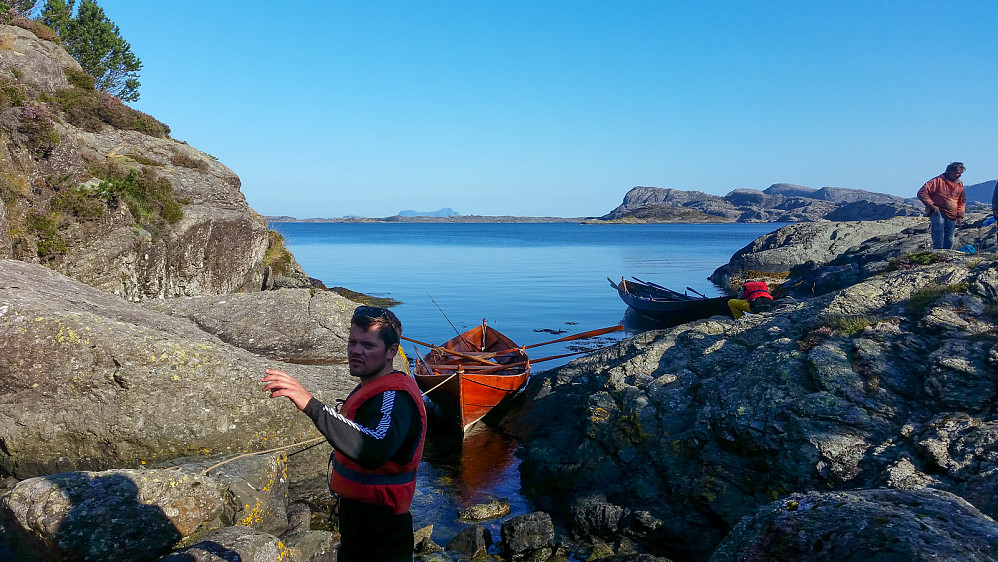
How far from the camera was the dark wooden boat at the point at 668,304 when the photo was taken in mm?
23250

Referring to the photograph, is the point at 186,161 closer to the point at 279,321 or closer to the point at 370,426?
the point at 279,321

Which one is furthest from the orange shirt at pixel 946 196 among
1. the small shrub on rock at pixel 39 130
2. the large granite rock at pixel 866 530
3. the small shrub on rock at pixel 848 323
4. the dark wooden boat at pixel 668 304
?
the small shrub on rock at pixel 39 130

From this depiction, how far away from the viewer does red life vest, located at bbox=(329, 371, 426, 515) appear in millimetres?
3686

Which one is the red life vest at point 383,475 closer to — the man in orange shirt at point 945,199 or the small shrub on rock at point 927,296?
the small shrub on rock at point 927,296

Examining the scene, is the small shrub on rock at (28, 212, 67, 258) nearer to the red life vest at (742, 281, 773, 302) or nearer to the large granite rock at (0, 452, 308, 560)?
the large granite rock at (0, 452, 308, 560)

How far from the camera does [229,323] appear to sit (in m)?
12.2

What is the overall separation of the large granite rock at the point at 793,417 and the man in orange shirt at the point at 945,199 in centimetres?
576

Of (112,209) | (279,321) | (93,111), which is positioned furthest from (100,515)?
(93,111)

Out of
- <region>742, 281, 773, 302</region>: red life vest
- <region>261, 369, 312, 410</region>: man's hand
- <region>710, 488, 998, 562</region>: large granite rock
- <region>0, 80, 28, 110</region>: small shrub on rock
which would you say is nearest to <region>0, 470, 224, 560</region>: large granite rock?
<region>261, 369, 312, 410</region>: man's hand

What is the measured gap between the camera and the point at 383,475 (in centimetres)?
370

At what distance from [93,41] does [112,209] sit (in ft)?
99.8

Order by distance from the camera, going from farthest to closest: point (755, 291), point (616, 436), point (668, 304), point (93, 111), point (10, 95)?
point (668, 304), point (93, 111), point (755, 291), point (10, 95), point (616, 436)

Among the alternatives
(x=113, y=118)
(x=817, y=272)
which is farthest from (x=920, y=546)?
(x=817, y=272)

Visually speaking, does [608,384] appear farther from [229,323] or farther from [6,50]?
[6,50]
